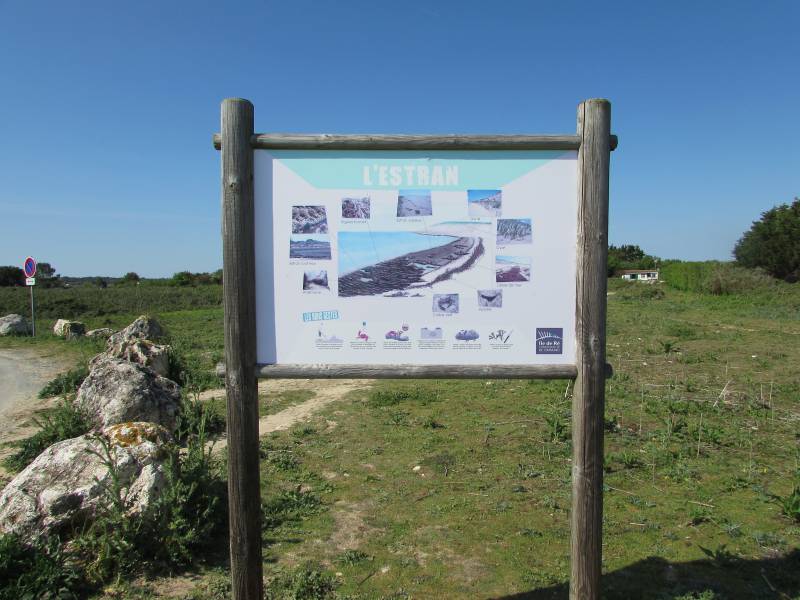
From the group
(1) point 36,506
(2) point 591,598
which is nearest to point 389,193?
(2) point 591,598

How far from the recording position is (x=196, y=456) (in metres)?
4.12

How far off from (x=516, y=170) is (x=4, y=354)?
51.9 ft

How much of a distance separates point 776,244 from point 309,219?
41491 mm

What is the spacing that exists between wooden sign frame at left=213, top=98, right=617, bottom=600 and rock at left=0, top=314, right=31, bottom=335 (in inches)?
740

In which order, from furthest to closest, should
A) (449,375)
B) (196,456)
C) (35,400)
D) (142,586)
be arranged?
(35,400), (196,456), (142,586), (449,375)

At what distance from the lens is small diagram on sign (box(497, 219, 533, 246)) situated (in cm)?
277

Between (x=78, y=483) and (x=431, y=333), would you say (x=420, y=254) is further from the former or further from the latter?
(x=78, y=483)

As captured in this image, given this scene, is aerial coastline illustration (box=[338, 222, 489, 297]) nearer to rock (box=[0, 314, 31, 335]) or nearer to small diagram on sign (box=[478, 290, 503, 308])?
small diagram on sign (box=[478, 290, 503, 308])

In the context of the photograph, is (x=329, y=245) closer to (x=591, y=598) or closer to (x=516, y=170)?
(x=516, y=170)

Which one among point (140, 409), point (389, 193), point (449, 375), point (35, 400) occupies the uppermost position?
point (389, 193)

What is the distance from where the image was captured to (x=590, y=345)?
9.02 feet

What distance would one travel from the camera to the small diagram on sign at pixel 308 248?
2.78 m

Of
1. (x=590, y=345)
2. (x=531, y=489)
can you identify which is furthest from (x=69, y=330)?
(x=590, y=345)

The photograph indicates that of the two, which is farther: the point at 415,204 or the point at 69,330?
the point at 69,330
